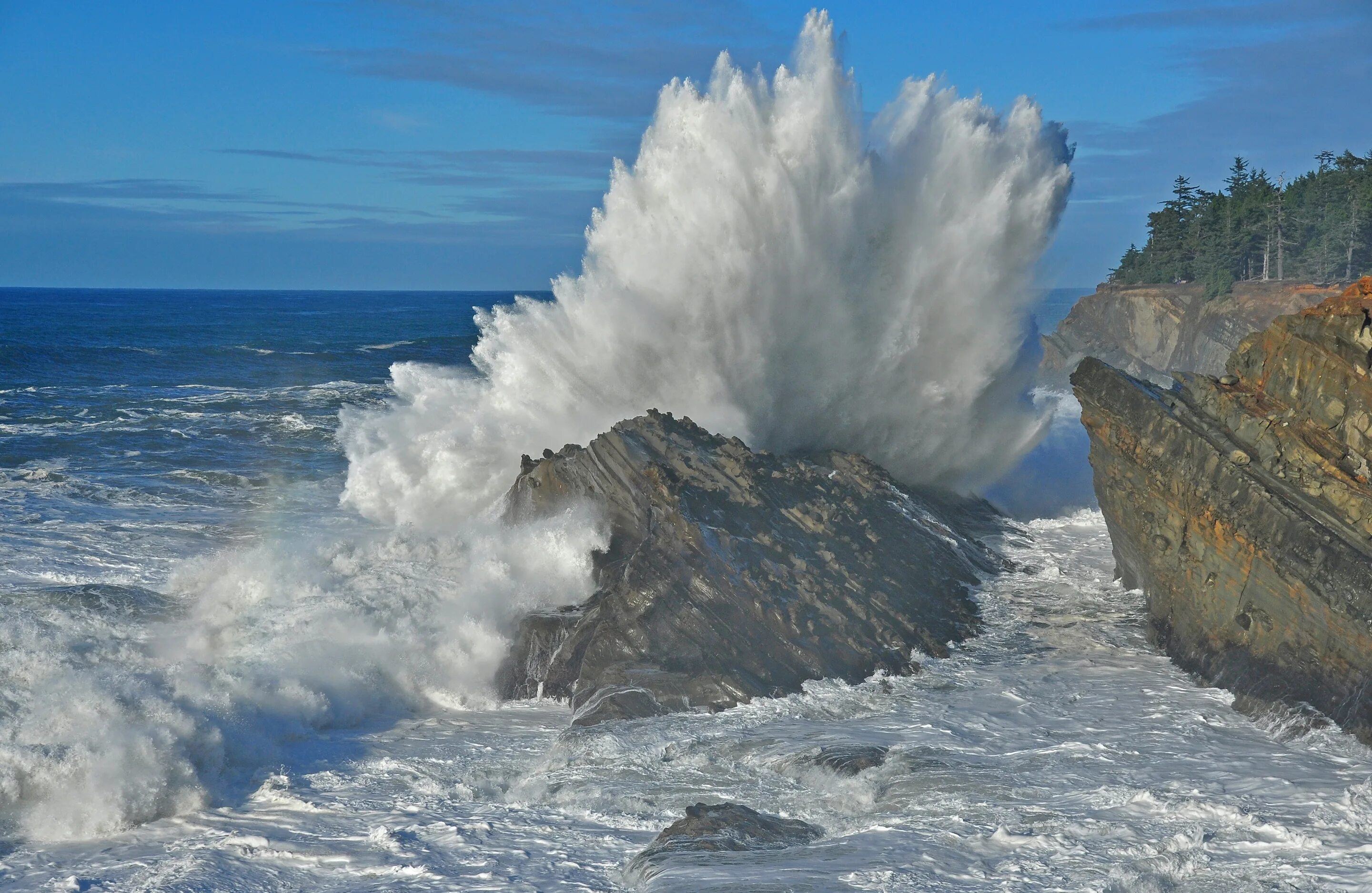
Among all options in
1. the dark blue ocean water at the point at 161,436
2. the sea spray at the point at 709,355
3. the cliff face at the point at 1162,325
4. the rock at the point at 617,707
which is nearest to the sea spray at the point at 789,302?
the sea spray at the point at 709,355

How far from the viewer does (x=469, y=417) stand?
19938mm

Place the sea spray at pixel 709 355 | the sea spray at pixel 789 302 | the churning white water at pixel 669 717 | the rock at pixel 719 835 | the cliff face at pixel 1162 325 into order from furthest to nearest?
the cliff face at pixel 1162 325 → the sea spray at pixel 789 302 → the sea spray at pixel 709 355 → the churning white water at pixel 669 717 → the rock at pixel 719 835

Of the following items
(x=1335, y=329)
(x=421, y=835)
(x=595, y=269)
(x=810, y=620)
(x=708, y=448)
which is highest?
(x=595, y=269)

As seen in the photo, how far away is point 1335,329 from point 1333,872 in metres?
6.07

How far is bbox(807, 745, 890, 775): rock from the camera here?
31.0 feet

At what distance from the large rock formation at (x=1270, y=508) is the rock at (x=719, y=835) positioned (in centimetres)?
522

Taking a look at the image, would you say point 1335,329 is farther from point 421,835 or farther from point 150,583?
point 150,583

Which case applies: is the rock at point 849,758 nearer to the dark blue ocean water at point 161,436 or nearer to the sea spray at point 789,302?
the sea spray at point 789,302

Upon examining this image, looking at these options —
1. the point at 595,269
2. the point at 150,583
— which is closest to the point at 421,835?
the point at 150,583

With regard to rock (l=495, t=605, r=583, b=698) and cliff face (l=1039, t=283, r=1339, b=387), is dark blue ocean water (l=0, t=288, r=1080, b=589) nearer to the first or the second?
rock (l=495, t=605, r=583, b=698)

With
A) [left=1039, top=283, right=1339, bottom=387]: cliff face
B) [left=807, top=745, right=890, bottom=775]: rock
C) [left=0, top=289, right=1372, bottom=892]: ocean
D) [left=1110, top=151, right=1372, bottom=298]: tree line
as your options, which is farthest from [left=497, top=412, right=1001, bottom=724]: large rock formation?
[left=1110, top=151, right=1372, bottom=298]: tree line

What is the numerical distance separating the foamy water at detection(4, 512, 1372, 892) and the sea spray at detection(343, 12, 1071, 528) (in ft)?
23.0

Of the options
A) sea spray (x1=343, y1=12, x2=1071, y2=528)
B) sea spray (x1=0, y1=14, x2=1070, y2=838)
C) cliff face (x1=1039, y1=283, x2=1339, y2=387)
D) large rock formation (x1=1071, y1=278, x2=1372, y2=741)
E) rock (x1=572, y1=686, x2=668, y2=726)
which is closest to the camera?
large rock formation (x1=1071, y1=278, x2=1372, y2=741)

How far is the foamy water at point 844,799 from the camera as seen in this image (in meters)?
7.69
